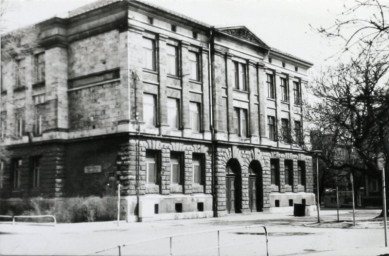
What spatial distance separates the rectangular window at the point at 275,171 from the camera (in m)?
44.6

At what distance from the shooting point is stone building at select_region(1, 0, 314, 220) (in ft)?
103

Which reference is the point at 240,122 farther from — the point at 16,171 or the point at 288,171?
the point at 16,171

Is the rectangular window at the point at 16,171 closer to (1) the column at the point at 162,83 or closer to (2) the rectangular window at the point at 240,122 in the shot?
(1) the column at the point at 162,83

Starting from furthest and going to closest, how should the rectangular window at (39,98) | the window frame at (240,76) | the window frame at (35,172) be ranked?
the window frame at (240,76)
the window frame at (35,172)
the rectangular window at (39,98)

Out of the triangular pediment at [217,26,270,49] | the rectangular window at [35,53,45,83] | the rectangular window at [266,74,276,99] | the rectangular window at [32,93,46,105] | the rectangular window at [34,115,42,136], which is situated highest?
the triangular pediment at [217,26,270,49]

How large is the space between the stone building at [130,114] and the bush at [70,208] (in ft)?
1.95

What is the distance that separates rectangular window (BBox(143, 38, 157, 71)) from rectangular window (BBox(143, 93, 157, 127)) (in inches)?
76.1

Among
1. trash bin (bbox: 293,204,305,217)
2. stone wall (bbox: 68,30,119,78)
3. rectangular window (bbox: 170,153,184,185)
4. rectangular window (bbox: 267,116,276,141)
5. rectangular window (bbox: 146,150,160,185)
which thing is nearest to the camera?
stone wall (bbox: 68,30,119,78)

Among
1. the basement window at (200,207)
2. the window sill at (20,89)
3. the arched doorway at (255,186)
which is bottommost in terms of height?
the basement window at (200,207)

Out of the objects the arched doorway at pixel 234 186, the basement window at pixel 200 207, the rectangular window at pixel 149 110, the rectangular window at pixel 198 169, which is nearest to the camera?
the rectangular window at pixel 149 110

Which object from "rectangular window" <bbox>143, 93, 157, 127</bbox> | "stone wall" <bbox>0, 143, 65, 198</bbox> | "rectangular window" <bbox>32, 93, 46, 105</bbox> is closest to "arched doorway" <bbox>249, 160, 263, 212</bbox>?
"rectangular window" <bbox>143, 93, 157, 127</bbox>

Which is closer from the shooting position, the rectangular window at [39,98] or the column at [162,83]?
the rectangular window at [39,98]

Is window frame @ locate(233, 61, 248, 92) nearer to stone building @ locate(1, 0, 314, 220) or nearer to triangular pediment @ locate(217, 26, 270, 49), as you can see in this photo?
stone building @ locate(1, 0, 314, 220)

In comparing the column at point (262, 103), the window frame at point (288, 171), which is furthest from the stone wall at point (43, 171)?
the window frame at point (288, 171)
